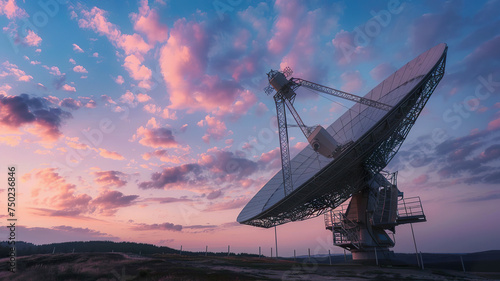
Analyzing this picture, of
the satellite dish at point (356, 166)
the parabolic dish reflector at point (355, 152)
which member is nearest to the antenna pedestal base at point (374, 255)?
the satellite dish at point (356, 166)

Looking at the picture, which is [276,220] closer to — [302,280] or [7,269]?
[302,280]

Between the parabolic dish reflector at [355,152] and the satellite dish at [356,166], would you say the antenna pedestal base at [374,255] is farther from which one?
the parabolic dish reflector at [355,152]

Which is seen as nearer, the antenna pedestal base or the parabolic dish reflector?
the parabolic dish reflector

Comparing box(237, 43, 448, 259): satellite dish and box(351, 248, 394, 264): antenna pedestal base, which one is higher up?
box(237, 43, 448, 259): satellite dish

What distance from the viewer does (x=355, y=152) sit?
97.7 feet

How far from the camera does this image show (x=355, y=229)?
38.9m

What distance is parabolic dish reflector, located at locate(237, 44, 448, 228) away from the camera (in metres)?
29.2

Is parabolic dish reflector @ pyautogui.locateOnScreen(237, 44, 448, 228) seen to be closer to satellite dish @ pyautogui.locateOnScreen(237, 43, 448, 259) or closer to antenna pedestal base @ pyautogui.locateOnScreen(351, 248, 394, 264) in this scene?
satellite dish @ pyautogui.locateOnScreen(237, 43, 448, 259)

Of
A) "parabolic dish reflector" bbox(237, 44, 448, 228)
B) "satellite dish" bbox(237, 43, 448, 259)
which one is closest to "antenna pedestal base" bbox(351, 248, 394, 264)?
"satellite dish" bbox(237, 43, 448, 259)

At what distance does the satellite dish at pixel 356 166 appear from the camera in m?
29.6

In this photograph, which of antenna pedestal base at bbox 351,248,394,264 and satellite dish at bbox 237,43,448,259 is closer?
satellite dish at bbox 237,43,448,259

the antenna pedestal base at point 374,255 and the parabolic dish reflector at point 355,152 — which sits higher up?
the parabolic dish reflector at point 355,152

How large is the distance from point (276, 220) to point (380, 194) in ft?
48.6

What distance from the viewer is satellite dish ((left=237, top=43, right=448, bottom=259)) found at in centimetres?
2961
